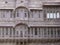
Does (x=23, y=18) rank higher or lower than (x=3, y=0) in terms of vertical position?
lower

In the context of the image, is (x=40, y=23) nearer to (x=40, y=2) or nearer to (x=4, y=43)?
(x=40, y=2)

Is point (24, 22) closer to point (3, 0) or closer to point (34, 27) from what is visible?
point (34, 27)

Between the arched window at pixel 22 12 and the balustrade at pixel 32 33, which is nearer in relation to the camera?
the balustrade at pixel 32 33

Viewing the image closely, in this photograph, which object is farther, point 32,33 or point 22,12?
point 22,12

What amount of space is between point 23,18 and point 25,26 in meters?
1.10

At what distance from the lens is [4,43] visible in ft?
84.1

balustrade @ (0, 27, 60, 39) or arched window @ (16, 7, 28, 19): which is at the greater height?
arched window @ (16, 7, 28, 19)

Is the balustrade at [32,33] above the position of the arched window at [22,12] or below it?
below

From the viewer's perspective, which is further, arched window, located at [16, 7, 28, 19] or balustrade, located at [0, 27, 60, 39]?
arched window, located at [16, 7, 28, 19]

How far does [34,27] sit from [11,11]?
12.5 ft

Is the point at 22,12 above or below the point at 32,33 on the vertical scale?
above

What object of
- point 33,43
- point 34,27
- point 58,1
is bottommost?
point 33,43

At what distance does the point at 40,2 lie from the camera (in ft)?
89.0

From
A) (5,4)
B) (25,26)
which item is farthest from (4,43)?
(5,4)
